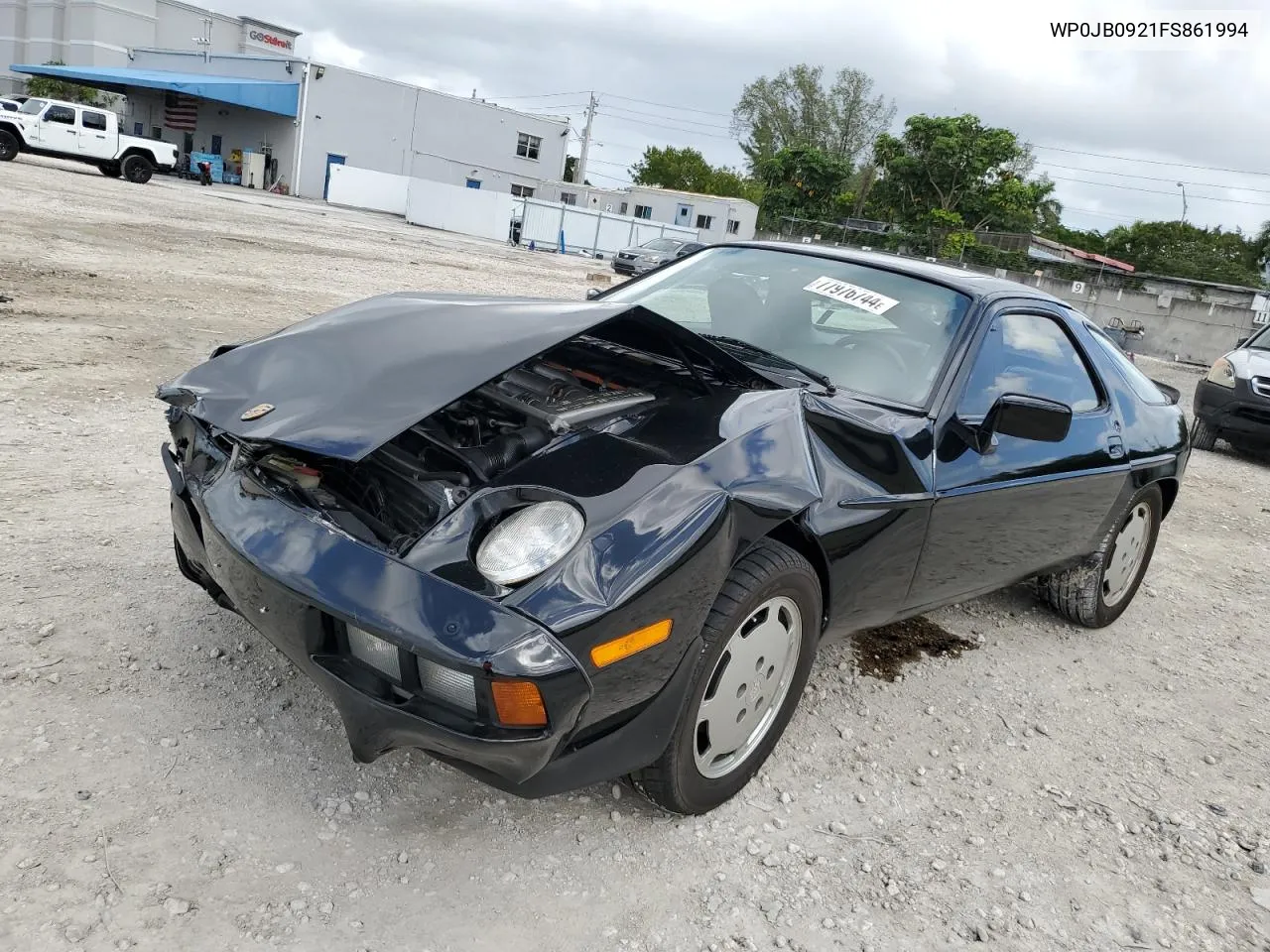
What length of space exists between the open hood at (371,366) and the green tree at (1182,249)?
55.1 meters

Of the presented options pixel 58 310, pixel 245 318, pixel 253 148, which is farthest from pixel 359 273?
pixel 253 148

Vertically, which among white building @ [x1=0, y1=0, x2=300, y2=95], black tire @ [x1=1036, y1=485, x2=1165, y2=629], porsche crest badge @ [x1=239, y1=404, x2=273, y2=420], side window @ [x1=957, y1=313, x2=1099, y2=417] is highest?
white building @ [x1=0, y1=0, x2=300, y2=95]

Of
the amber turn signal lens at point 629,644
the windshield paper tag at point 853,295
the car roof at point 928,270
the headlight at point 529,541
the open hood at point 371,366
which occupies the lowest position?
the amber turn signal lens at point 629,644

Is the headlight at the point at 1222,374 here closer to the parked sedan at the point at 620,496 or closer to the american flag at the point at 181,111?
the parked sedan at the point at 620,496

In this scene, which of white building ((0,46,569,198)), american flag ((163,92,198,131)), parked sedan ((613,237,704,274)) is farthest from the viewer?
american flag ((163,92,198,131))

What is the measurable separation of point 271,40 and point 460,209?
39360 mm

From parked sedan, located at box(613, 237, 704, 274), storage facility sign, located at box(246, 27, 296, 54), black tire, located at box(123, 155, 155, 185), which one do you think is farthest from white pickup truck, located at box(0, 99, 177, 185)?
storage facility sign, located at box(246, 27, 296, 54)

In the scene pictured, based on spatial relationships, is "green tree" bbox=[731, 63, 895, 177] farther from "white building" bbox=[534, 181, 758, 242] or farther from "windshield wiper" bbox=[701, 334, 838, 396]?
"windshield wiper" bbox=[701, 334, 838, 396]

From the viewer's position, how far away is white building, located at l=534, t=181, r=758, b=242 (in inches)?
1959

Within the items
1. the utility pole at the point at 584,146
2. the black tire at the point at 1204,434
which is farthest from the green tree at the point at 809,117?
the black tire at the point at 1204,434

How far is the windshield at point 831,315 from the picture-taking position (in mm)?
2990

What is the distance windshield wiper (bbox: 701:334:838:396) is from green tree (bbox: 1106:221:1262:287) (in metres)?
54.3

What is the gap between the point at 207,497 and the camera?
7.47 ft

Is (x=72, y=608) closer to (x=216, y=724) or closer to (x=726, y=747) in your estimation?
(x=216, y=724)
